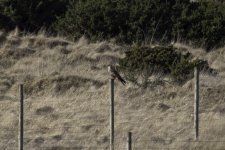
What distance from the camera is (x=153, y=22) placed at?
2031 cm

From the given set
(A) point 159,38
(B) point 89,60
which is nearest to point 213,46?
(A) point 159,38

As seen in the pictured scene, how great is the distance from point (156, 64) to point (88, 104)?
3049mm

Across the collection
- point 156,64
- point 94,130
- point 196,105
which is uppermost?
point 156,64

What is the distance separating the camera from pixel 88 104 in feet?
41.5

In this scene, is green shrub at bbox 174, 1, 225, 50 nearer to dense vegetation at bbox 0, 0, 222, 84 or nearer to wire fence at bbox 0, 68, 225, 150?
dense vegetation at bbox 0, 0, 222, 84

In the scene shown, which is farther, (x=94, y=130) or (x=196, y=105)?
(x=94, y=130)

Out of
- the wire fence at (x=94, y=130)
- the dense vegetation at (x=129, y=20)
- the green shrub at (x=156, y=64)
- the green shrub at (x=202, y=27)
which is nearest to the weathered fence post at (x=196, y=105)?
the wire fence at (x=94, y=130)

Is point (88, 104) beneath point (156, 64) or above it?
beneath

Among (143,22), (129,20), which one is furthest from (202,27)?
(129,20)

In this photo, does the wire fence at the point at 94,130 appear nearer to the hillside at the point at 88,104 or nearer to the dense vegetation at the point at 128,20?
the hillside at the point at 88,104

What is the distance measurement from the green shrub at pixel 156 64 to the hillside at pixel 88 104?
0.39 meters

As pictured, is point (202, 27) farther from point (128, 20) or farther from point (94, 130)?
point (94, 130)

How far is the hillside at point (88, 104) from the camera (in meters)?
10.5

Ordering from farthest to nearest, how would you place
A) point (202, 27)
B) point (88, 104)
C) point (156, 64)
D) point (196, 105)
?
point (202, 27), point (156, 64), point (88, 104), point (196, 105)
